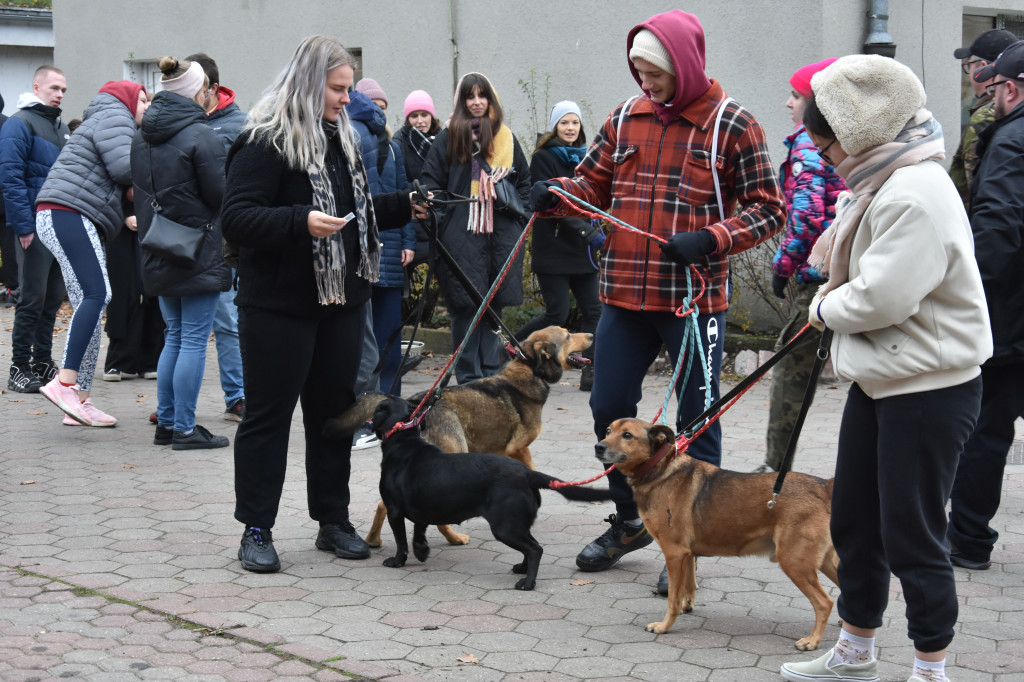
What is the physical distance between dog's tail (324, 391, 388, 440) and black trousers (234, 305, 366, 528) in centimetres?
6

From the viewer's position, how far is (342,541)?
16.5ft

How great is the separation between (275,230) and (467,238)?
138 inches

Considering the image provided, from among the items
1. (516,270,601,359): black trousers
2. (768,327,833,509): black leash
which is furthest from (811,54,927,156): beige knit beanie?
(516,270,601,359): black trousers

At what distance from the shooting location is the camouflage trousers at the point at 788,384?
5.58 metres

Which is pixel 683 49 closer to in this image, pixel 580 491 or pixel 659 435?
pixel 659 435

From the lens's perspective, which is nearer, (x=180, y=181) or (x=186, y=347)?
(x=180, y=181)

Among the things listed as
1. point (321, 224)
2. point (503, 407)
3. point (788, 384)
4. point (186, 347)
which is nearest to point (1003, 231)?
point (788, 384)

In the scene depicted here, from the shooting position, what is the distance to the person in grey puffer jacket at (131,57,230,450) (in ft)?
21.8

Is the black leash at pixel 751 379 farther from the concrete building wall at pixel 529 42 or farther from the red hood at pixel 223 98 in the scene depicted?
the concrete building wall at pixel 529 42

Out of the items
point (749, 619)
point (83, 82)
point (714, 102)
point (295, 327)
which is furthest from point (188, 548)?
point (83, 82)

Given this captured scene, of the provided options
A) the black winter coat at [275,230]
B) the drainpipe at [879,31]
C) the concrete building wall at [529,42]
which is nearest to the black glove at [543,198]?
the black winter coat at [275,230]

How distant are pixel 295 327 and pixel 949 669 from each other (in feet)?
9.38

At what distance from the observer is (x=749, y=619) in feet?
13.9

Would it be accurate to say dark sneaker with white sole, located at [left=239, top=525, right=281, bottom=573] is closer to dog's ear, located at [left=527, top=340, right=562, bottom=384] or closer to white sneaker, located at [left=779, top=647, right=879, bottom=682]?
dog's ear, located at [left=527, top=340, right=562, bottom=384]
